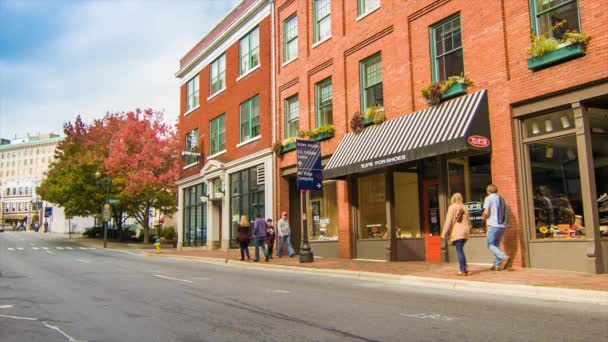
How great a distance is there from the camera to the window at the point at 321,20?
790 inches

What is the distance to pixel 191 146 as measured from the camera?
100 ft

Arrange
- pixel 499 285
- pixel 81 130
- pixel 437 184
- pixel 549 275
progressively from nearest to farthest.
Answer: pixel 499 285 → pixel 549 275 → pixel 437 184 → pixel 81 130

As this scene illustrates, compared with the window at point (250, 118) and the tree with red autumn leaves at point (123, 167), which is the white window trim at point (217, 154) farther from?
the tree with red autumn leaves at point (123, 167)

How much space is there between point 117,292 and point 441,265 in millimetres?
7859

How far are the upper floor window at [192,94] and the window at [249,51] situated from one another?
650cm

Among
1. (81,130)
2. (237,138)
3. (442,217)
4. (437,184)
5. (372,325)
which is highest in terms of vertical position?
(81,130)

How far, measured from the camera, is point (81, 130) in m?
48.8

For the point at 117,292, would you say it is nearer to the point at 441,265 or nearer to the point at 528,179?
the point at 441,265

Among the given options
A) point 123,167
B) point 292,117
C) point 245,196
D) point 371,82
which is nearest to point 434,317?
point 371,82

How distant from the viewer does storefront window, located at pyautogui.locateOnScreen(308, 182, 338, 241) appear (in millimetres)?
19188

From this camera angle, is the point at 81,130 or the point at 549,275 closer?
the point at 549,275

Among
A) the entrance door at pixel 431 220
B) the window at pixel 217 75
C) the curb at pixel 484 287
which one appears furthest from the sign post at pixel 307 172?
the window at pixel 217 75

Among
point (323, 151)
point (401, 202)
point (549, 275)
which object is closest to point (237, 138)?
point (323, 151)

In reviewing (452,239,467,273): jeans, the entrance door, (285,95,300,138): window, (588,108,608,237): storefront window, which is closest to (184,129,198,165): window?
(285,95,300,138): window
